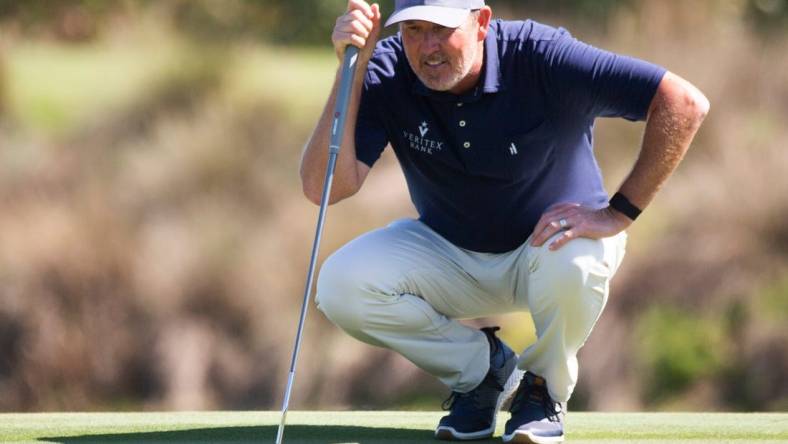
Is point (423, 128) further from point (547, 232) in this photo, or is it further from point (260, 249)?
point (260, 249)

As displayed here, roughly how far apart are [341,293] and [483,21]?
73cm

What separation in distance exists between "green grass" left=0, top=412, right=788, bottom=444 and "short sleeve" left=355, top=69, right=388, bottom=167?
678 mm

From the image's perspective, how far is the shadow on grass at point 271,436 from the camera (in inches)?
154

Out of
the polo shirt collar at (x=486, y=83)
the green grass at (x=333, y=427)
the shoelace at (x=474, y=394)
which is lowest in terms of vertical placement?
the green grass at (x=333, y=427)

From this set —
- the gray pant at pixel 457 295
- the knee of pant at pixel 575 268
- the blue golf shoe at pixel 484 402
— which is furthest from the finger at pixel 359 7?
the blue golf shoe at pixel 484 402

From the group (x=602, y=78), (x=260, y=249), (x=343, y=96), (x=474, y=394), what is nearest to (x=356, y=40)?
(x=343, y=96)

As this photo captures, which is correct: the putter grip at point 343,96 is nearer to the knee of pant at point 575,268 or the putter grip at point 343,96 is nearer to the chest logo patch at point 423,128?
the chest logo patch at point 423,128

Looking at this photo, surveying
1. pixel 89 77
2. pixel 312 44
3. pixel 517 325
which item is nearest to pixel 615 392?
pixel 517 325

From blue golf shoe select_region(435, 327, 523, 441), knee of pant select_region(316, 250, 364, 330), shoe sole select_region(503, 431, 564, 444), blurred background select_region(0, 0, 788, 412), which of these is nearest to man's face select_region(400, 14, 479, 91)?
knee of pant select_region(316, 250, 364, 330)

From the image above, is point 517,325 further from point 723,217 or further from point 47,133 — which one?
point 47,133

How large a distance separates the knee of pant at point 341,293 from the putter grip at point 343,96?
319 millimetres

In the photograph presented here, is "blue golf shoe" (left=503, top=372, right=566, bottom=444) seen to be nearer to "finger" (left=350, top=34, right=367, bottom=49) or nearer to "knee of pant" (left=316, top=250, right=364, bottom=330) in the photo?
"knee of pant" (left=316, top=250, right=364, bottom=330)

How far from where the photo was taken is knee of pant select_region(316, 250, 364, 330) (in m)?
3.96

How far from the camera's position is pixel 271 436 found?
3990 mm
